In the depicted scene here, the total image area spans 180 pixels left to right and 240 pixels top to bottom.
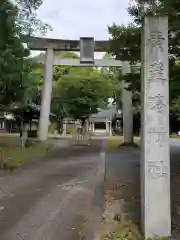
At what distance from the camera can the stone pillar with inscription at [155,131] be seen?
5.75m

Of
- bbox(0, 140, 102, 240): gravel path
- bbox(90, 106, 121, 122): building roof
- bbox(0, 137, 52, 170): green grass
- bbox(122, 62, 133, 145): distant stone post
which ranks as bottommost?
bbox(0, 140, 102, 240): gravel path

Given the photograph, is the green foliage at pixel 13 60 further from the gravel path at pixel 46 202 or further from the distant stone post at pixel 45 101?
the distant stone post at pixel 45 101

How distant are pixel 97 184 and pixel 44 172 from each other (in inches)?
124

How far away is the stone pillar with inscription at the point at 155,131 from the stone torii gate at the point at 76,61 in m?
17.5

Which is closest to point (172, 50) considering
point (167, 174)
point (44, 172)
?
point (44, 172)

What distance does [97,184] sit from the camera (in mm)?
10297

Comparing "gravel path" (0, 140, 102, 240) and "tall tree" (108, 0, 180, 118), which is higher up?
"tall tree" (108, 0, 180, 118)

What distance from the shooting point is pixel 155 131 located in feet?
19.2

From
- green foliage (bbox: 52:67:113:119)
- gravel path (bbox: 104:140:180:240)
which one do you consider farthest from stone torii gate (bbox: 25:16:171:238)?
green foliage (bbox: 52:67:113:119)

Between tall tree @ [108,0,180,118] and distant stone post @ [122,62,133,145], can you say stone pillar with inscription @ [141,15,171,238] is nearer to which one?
tall tree @ [108,0,180,118]

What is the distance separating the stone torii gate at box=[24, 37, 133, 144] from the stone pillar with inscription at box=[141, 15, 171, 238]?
17.5 m

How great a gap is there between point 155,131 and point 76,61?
2154cm

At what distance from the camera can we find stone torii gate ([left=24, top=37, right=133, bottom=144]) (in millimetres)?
23734

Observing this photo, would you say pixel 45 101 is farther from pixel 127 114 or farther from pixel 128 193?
pixel 128 193
